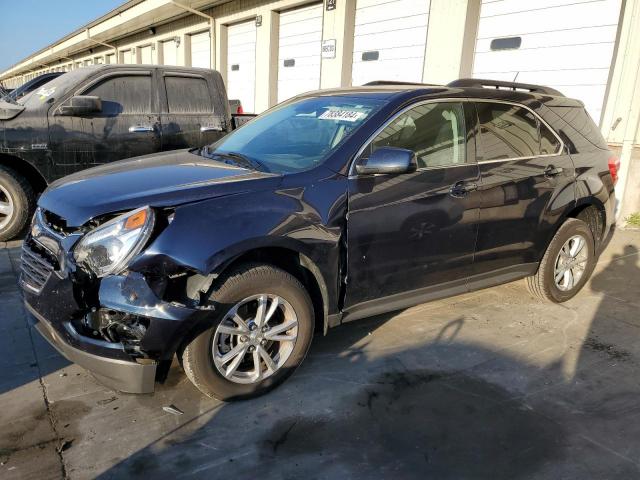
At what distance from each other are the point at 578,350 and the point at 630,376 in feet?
1.30

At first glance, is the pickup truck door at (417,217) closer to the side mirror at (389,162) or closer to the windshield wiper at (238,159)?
the side mirror at (389,162)

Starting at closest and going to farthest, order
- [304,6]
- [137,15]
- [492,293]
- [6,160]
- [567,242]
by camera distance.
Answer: [567,242] < [492,293] < [6,160] < [304,6] < [137,15]

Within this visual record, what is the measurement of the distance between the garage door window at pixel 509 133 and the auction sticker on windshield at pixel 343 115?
1.00 metres

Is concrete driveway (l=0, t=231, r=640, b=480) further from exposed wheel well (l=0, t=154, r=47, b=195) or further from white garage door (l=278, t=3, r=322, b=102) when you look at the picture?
white garage door (l=278, t=3, r=322, b=102)

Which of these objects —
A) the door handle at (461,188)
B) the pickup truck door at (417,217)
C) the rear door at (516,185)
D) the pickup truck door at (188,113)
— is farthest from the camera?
the pickup truck door at (188,113)

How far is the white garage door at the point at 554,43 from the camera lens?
707 centimetres

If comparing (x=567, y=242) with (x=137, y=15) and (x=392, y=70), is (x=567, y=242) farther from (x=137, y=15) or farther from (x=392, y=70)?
(x=137, y=15)

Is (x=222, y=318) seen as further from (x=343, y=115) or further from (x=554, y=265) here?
(x=554, y=265)

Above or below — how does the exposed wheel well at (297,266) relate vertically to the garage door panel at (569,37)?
below

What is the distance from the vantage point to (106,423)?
9.00 feet

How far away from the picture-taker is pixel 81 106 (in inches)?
216

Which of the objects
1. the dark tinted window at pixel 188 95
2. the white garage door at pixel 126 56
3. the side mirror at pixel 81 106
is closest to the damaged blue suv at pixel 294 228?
the side mirror at pixel 81 106

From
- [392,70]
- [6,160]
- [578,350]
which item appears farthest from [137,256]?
[392,70]

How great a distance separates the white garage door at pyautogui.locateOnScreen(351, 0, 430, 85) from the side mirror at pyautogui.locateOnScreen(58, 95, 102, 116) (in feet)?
19.6
